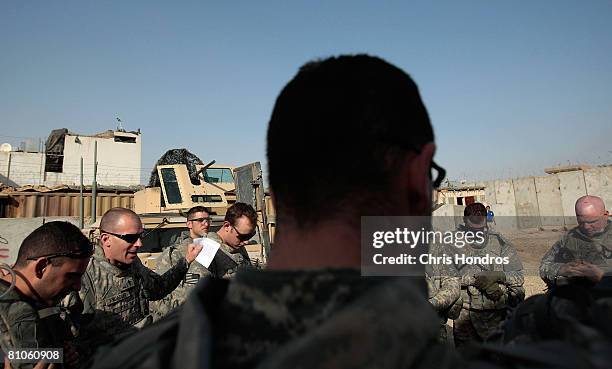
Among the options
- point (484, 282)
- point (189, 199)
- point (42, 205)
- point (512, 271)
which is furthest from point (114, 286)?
point (42, 205)

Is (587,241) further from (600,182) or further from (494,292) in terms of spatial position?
(600,182)

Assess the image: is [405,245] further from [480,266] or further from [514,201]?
[514,201]

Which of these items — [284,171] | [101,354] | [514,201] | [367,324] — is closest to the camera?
[367,324]

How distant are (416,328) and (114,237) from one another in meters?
3.44

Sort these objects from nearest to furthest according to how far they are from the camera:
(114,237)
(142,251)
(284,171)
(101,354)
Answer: (284,171) < (101,354) < (114,237) < (142,251)

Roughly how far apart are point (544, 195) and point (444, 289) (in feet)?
68.6

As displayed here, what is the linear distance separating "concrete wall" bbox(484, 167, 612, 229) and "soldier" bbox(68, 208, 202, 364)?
19.7 metres

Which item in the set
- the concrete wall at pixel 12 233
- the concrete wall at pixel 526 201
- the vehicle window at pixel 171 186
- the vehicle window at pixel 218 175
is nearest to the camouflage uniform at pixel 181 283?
the vehicle window at pixel 171 186

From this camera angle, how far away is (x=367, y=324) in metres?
0.68

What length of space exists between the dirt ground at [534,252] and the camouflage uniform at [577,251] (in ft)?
14.9

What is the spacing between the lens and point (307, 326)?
2.44ft

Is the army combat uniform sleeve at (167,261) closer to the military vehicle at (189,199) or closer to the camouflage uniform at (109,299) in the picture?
the camouflage uniform at (109,299)

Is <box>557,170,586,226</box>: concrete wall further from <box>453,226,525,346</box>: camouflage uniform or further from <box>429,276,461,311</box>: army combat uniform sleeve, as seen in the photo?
<box>429,276,461,311</box>: army combat uniform sleeve

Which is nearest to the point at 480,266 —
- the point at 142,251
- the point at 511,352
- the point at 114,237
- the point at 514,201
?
the point at 114,237
